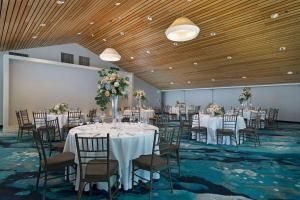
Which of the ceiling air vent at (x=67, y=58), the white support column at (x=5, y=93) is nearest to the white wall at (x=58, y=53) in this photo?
the ceiling air vent at (x=67, y=58)

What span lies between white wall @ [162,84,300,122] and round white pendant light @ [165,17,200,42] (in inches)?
420

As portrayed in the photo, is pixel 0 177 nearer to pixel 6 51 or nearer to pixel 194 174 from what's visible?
pixel 194 174

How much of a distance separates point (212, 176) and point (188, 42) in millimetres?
6474

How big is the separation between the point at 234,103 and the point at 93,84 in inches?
380

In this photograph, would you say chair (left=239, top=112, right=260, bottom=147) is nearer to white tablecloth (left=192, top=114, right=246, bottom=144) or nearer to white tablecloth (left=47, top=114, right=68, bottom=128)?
white tablecloth (left=192, top=114, right=246, bottom=144)

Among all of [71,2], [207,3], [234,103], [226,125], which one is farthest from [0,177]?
[234,103]

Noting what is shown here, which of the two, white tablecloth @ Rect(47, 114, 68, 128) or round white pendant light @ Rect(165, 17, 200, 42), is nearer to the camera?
round white pendant light @ Rect(165, 17, 200, 42)

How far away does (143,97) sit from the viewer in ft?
35.3

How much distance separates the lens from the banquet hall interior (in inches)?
132

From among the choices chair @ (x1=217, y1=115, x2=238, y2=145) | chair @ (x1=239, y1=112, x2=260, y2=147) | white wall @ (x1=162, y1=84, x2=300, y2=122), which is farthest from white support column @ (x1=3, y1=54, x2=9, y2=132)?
white wall @ (x1=162, y1=84, x2=300, y2=122)

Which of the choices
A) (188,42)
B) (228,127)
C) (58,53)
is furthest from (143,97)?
(58,53)

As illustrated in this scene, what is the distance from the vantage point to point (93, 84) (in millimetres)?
14062

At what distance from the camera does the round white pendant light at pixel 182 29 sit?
14.3 ft

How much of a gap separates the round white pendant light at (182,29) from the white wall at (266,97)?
10.7 m
